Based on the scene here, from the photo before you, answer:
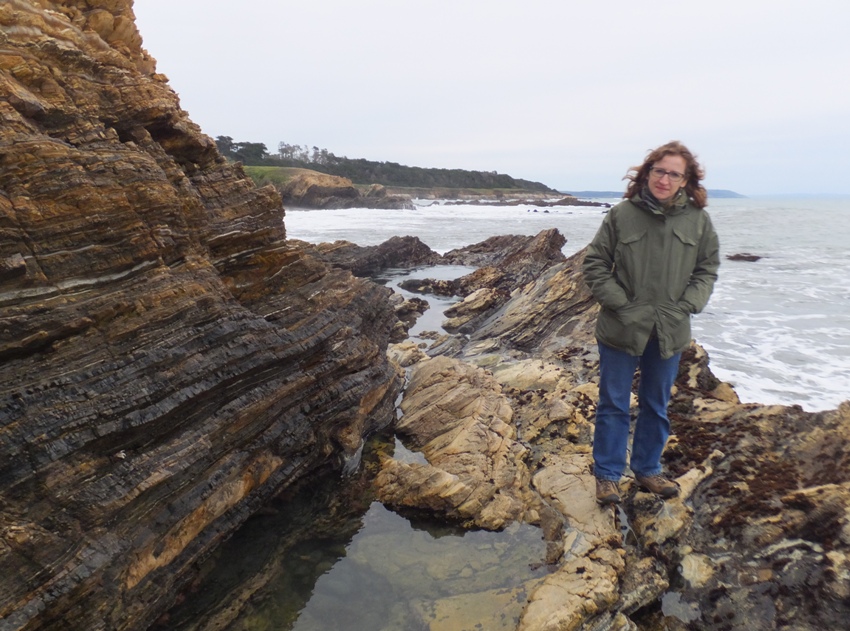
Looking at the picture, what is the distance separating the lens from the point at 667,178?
368 centimetres

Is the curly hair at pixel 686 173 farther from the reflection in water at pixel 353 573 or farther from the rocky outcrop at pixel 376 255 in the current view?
the rocky outcrop at pixel 376 255

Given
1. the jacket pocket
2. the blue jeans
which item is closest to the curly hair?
the jacket pocket

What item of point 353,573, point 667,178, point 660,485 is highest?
point 667,178

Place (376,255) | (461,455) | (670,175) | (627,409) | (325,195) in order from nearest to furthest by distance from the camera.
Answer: (670,175) < (627,409) < (461,455) < (376,255) < (325,195)

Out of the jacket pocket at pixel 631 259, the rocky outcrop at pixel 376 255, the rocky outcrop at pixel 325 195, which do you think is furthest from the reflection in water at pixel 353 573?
the rocky outcrop at pixel 325 195

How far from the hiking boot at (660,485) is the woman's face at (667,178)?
2.30 meters

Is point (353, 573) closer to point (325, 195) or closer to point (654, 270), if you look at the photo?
point (654, 270)

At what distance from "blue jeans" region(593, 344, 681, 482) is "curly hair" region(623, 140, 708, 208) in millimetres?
1077

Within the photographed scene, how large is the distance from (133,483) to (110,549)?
0.40 m

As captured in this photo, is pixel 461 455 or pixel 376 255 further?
pixel 376 255

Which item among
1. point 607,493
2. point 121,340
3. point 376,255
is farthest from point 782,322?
point 376,255

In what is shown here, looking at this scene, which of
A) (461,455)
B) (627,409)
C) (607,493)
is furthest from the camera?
(461,455)

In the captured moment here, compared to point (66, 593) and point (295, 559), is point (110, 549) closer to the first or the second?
point (66, 593)

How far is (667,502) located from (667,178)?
2.60 metres
